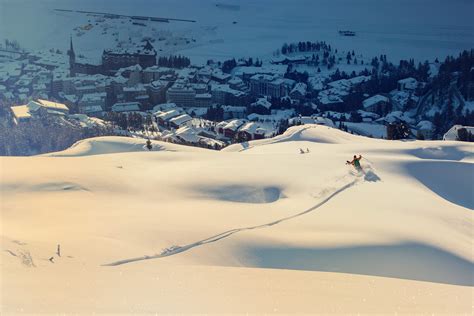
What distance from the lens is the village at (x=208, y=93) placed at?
20688mm

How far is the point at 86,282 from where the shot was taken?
93.7 inches

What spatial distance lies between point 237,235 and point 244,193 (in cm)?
162

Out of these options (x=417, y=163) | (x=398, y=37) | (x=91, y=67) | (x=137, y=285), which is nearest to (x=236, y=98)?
(x=91, y=67)

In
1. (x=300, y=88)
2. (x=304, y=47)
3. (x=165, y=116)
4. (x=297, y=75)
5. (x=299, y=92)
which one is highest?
(x=304, y=47)

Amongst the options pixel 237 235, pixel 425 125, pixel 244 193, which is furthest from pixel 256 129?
pixel 237 235

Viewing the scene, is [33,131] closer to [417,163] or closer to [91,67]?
[91,67]

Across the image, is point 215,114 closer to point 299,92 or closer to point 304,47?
point 299,92

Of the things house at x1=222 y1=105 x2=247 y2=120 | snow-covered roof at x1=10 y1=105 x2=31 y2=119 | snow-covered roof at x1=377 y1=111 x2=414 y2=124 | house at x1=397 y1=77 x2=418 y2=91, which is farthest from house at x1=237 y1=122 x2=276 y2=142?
house at x1=397 y1=77 x2=418 y2=91

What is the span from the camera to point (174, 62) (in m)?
31.5

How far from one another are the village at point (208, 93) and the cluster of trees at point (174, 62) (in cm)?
6

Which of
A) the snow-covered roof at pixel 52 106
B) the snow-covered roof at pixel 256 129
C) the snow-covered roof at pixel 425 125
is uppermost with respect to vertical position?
the snow-covered roof at pixel 52 106

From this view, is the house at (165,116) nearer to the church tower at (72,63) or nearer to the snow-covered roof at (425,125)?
the church tower at (72,63)

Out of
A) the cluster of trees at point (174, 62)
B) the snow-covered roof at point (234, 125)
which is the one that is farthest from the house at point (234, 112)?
the cluster of trees at point (174, 62)

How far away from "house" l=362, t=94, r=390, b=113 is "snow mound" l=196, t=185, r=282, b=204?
2116cm
